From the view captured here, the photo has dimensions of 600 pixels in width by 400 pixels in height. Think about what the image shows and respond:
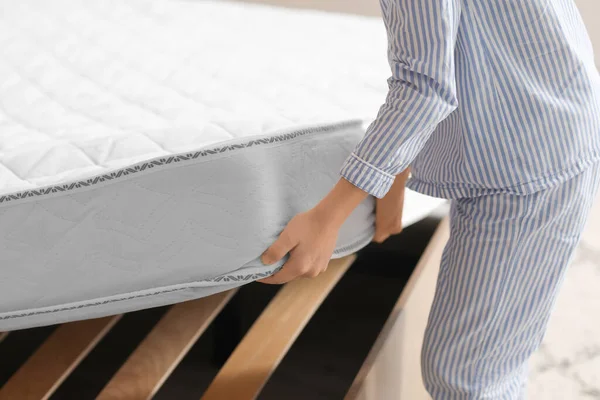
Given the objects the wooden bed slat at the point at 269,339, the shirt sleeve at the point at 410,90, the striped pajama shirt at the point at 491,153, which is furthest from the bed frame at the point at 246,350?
the shirt sleeve at the point at 410,90

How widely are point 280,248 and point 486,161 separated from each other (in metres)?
0.27

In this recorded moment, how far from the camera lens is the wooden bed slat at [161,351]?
993 millimetres

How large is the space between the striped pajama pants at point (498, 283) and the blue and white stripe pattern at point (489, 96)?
4 cm

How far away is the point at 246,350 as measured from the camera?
1.05 m

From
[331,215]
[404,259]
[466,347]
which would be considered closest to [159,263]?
[331,215]

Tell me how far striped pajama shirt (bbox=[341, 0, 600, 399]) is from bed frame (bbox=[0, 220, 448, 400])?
0.34 ft

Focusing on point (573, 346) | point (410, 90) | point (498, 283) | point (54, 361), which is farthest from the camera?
point (573, 346)

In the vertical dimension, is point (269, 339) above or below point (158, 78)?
below

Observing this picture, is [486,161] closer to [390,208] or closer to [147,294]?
[390,208]

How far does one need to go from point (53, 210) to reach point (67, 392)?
618mm

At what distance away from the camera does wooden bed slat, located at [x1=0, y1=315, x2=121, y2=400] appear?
0.98 metres

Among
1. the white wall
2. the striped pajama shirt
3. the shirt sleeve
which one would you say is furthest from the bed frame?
the white wall

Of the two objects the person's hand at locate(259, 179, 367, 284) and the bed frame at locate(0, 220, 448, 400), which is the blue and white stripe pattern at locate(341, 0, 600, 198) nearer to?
the person's hand at locate(259, 179, 367, 284)

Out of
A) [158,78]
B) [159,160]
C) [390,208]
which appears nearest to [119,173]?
[159,160]
